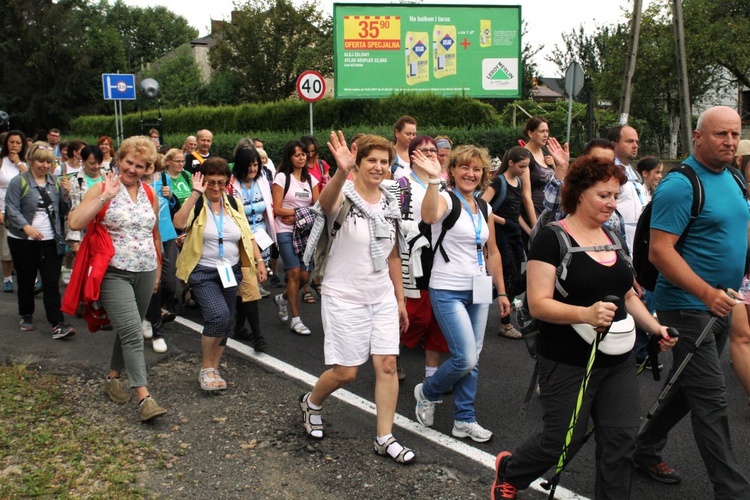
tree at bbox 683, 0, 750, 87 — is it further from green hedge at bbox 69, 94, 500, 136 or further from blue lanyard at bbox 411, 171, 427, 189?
blue lanyard at bbox 411, 171, 427, 189

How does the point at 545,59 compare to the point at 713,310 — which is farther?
the point at 545,59

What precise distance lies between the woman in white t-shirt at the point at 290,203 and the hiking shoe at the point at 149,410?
8.08 feet

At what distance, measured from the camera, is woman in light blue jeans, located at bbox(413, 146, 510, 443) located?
4.64 metres

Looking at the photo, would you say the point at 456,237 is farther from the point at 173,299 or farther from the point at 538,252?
the point at 173,299

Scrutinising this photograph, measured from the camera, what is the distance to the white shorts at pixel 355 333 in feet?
14.3

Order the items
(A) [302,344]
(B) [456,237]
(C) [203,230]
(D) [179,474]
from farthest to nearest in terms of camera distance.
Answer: (A) [302,344], (C) [203,230], (B) [456,237], (D) [179,474]

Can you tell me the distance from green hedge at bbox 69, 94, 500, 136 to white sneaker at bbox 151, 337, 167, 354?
14.3m

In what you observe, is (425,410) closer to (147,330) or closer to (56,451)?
(56,451)

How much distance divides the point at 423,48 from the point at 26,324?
18729mm

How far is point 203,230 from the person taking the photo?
5.64 m

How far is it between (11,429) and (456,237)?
3.05 m

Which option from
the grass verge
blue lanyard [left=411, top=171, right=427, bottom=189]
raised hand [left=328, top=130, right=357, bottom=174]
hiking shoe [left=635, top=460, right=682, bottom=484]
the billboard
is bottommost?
hiking shoe [left=635, top=460, right=682, bottom=484]

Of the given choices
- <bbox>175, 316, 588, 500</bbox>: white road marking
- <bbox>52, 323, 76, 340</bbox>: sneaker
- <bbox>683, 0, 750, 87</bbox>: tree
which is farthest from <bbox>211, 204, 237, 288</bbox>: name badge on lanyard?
<bbox>683, 0, 750, 87</bbox>: tree

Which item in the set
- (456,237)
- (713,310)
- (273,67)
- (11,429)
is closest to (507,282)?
(456,237)
